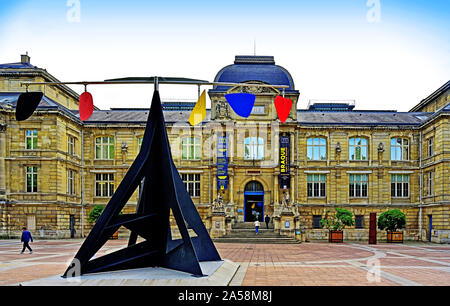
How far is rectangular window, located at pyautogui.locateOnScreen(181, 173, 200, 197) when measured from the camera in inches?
1841

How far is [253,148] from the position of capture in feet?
148

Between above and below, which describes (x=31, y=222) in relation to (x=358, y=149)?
below

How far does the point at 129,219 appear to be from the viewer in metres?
14.3

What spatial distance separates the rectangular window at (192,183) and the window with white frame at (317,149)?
37.3 feet

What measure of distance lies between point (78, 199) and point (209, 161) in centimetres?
1325

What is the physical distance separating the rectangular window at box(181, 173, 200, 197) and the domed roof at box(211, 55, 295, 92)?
8995 mm

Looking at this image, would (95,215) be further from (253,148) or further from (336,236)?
(336,236)

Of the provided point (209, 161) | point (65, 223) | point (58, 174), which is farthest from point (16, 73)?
point (209, 161)

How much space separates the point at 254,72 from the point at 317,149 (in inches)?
390

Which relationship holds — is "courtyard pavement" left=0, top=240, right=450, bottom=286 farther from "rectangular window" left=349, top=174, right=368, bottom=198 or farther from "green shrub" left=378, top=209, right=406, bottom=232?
"rectangular window" left=349, top=174, right=368, bottom=198

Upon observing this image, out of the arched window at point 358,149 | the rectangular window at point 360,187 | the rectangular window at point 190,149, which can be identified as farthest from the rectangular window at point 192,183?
the arched window at point 358,149

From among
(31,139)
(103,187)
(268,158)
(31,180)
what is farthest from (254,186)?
(31,139)
